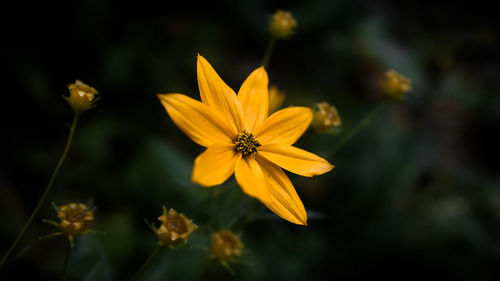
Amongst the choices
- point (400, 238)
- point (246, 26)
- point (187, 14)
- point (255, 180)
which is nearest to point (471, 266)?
point (400, 238)

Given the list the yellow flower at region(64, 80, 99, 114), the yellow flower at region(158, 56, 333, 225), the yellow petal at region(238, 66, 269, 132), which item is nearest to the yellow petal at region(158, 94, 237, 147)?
the yellow flower at region(158, 56, 333, 225)

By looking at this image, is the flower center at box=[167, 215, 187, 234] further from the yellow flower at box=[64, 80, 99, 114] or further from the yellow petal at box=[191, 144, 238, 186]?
the yellow flower at box=[64, 80, 99, 114]

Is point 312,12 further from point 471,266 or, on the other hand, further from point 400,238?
point 471,266

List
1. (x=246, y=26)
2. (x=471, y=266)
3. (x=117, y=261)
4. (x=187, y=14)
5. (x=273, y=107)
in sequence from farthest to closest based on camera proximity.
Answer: (x=246, y=26)
(x=187, y=14)
(x=471, y=266)
(x=117, y=261)
(x=273, y=107)

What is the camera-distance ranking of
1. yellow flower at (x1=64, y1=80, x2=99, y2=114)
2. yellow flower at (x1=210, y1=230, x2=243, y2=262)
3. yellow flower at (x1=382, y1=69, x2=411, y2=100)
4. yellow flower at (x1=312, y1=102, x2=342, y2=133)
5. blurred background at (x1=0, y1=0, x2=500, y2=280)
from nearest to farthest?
yellow flower at (x1=64, y1=80, x2=99, y2=114), yellow flower at (x1=210, y1=230, x2=243, y2=262), yellow flower at (x1=312, y1=102, x2=342, y2=133), yellow flower at (x1=382, y1=69, x2=411, y2=100), blurred background at (x1=0, y1=0, x2=500, y2=280)

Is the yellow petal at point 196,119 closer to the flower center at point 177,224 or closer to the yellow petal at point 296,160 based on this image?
the yellow petal at point 296,160

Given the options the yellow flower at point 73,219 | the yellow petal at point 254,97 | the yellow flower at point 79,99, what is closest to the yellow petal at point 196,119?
the yellow petal at point 254,97
